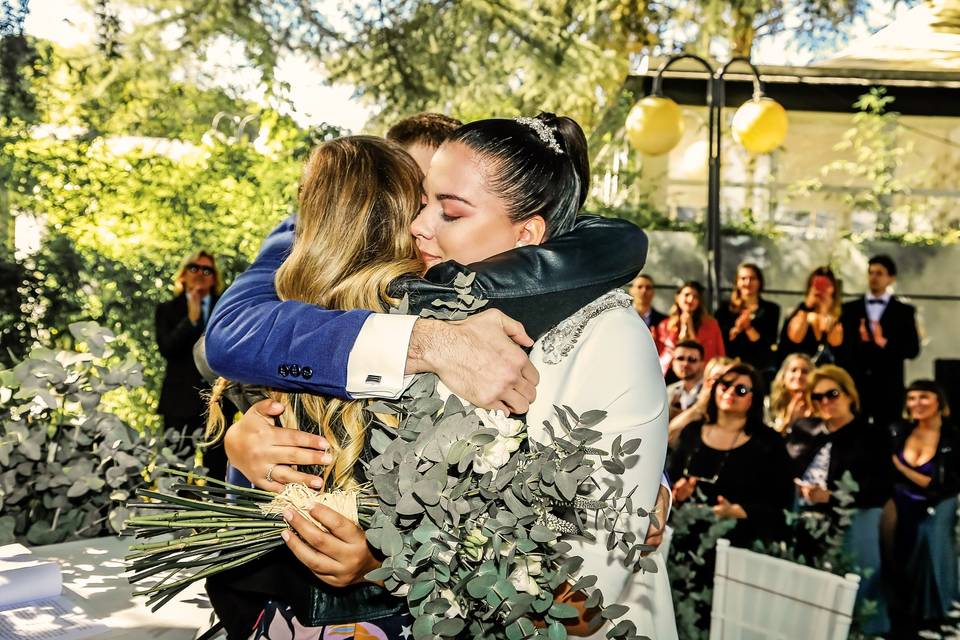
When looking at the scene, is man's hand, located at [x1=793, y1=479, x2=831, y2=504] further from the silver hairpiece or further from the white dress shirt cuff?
the white dress shirt cuff

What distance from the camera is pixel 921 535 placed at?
455cm

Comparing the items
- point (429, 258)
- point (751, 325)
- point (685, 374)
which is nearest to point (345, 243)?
point (429, 258)

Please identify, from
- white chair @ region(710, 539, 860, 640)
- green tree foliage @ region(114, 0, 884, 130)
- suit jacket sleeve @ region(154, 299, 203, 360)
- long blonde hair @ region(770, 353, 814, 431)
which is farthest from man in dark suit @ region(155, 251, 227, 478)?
white chair @ region(710, 539, 860, 640)

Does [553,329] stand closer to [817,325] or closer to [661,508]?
[661,508]

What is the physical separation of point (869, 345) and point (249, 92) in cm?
556

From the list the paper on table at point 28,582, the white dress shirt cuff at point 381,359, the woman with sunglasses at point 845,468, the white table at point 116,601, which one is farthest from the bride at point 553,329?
the woman with sunglasses at point 845,468

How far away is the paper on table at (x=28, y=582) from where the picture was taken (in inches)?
68.1

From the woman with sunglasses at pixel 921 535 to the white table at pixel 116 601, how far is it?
3.59 m

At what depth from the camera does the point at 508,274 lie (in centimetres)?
144

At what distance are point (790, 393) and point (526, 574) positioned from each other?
4444 millimetres

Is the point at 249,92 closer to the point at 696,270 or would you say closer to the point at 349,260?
the point at 696,270

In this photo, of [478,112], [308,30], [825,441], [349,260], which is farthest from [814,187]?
[349,260]

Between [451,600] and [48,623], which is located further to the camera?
[48,623]

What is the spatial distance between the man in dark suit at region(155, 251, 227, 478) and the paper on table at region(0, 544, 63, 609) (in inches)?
160
